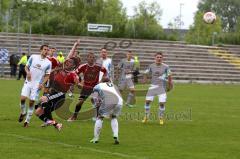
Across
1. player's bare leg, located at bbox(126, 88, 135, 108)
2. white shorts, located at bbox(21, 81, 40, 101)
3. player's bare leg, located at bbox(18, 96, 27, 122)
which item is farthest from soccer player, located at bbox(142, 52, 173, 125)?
player's bare leg, located at bbox(126, 88, 135, 108)

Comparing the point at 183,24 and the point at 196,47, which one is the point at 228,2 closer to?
the point at 183,24

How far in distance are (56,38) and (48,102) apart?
4040 cm

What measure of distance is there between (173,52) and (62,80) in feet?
146

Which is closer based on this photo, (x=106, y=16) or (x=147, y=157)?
(x=147, y=157)

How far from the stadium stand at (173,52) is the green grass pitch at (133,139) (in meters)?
31.2

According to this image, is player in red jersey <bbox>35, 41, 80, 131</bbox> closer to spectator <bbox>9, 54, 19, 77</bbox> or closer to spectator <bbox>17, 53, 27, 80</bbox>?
spectator <bbox>17, 53, 27, 80</bbox>

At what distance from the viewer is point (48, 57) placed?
19516 millimetres

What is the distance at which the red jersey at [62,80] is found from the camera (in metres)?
18.3

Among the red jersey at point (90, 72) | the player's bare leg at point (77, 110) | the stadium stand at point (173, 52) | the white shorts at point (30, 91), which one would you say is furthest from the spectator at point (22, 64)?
the white shorts at point (30, 91)

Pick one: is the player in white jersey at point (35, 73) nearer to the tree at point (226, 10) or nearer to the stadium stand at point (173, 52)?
the stadium stand at point (173, 52)

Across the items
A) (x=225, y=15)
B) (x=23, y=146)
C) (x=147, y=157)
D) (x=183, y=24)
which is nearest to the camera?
(x=147, y=157)

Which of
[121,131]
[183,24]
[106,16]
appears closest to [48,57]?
[121,131]

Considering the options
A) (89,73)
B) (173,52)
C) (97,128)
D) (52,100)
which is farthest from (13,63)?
(97,128)

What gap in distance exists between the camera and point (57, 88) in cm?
1830
